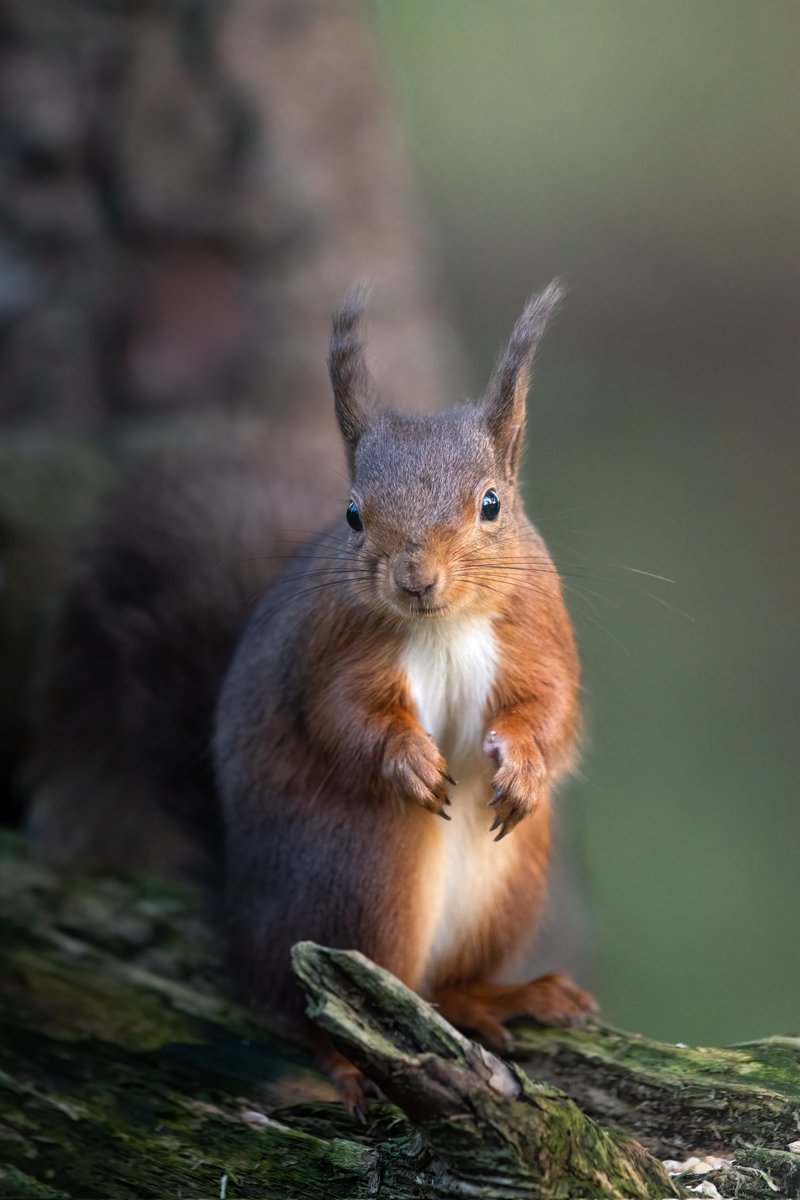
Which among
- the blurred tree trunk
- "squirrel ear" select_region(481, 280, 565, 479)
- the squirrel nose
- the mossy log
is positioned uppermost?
the blurred tree trunk

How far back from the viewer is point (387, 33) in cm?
547

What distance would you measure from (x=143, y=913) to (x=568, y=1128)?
1.05 meters

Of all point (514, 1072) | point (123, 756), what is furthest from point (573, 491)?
point (514, 1072)

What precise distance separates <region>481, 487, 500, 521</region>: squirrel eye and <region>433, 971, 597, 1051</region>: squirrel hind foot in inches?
25.1

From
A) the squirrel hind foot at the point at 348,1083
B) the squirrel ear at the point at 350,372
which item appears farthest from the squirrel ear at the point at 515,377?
the squirrel hind foot at the point at 348,1083

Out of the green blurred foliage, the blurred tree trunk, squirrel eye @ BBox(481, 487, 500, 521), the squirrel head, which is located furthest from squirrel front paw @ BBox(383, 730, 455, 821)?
the green blurred foliage

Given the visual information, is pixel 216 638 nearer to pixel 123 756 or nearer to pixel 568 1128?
pixel 123 756

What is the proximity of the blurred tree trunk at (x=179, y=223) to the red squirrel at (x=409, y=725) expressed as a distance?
1.42m

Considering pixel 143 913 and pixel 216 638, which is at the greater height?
pixel 216 638

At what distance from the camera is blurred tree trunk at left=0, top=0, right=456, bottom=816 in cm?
338

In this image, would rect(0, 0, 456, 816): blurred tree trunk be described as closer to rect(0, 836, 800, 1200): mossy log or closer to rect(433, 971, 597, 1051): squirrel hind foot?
rect(0, 836, 800, 1200): mossy log

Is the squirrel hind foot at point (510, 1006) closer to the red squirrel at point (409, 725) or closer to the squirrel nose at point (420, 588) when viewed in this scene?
the red squirrel at point (409, 725)

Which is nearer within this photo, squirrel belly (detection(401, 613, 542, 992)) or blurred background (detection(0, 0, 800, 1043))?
squirrel belly (detection(401, 613, 542, 992))

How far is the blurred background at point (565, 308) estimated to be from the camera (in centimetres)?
344
